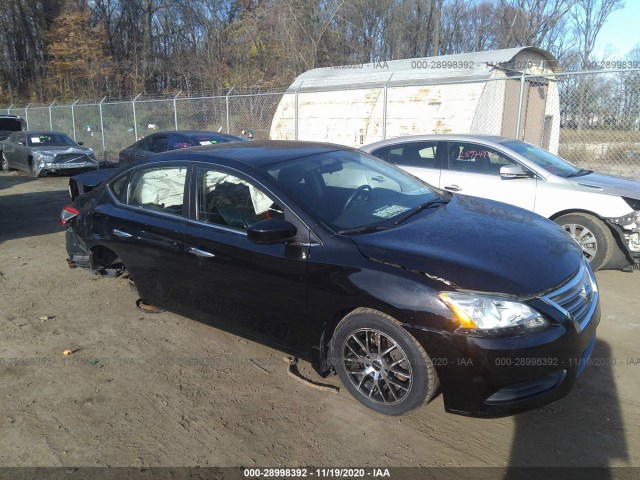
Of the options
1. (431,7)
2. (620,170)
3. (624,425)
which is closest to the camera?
(624,425)

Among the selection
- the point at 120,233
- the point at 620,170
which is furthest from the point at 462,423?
the point at 620,170

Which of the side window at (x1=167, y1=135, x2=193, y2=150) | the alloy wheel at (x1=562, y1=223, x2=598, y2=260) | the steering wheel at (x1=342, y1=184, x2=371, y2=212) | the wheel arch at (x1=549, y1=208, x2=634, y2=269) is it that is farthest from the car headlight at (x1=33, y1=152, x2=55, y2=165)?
the alloy wheel at (x1=562, y1=223, x2=598, y2=260)

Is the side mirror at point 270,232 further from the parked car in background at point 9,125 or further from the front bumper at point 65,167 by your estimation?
the parked car in background at point 9,125

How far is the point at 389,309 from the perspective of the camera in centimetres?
281

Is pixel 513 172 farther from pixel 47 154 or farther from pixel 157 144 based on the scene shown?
pixel 47 154

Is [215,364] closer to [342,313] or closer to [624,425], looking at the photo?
[342,313]

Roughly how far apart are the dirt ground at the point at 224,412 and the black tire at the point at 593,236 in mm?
1025

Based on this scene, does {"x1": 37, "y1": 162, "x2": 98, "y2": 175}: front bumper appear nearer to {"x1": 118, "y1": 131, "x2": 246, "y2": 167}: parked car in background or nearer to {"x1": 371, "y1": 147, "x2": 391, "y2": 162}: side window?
{"x1": 118, "y1": 131, "x2": 246, "y2": 167}: parked car in background

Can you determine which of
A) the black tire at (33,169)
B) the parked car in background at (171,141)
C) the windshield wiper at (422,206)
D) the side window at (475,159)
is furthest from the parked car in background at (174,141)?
the windshield wiper at (422,206)

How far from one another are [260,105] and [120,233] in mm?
13600

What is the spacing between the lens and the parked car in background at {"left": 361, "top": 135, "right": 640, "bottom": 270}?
543 cm

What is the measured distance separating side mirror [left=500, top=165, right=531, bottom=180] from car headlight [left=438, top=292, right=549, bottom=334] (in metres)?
3.54

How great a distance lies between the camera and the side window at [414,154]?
672 cm

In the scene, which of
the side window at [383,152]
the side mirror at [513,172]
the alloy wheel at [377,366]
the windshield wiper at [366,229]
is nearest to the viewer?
the alloy wheel at [377,366]
